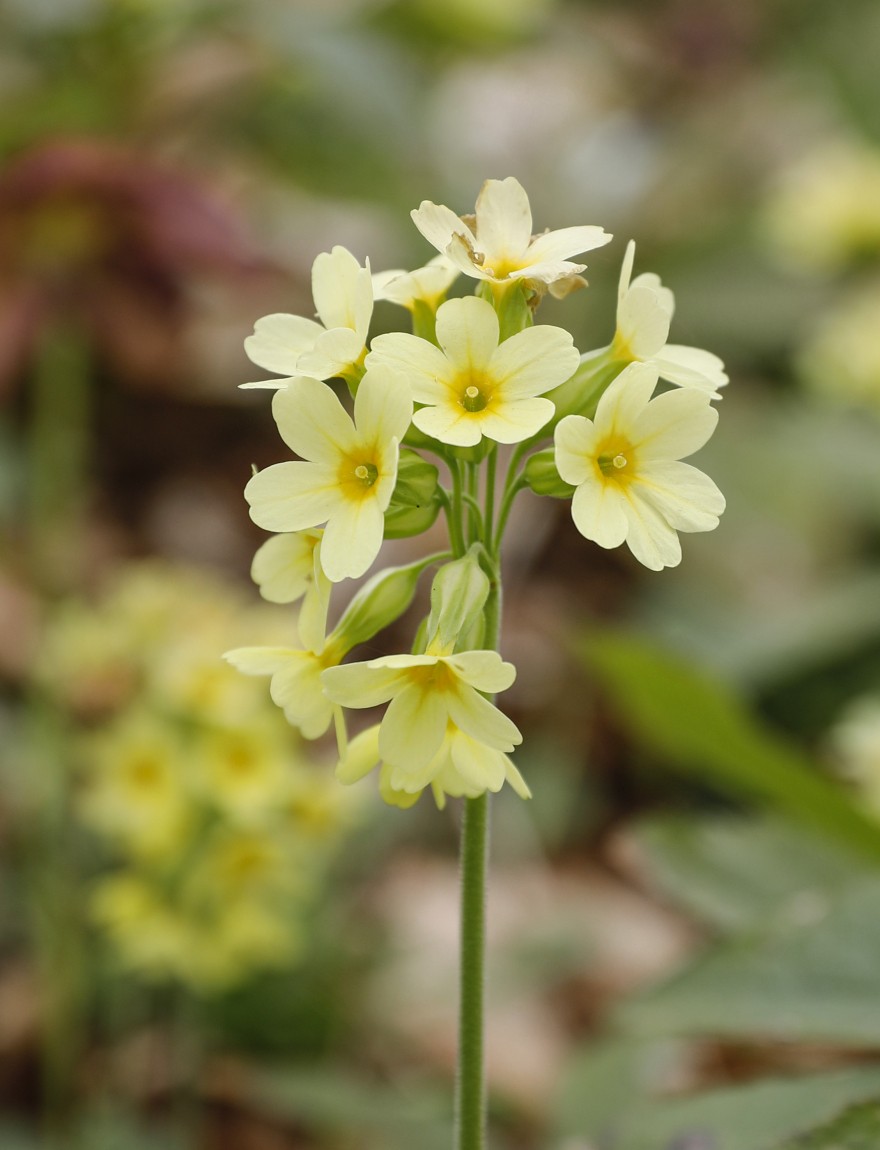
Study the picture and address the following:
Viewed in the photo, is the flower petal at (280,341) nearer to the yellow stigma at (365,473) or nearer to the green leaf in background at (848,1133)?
the yellow stigma at (365,473)

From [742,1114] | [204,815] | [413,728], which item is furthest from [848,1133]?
[204,815]

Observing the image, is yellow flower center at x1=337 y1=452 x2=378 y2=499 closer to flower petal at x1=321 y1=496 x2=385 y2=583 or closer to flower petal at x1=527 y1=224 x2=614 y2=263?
flower petal at x1=321 y1=496 x2=385 y2=583

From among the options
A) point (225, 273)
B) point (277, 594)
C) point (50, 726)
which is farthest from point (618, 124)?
point (277, 594)

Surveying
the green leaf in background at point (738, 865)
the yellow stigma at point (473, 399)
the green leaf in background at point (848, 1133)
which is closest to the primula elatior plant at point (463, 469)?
the yellow stigma at point (473, 399)

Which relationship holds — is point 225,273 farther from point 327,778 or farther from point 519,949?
point 519,949

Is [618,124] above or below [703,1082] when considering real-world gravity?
above

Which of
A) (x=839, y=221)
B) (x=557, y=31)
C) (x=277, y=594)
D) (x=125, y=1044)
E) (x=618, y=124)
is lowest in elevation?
(x=277, y=594)
